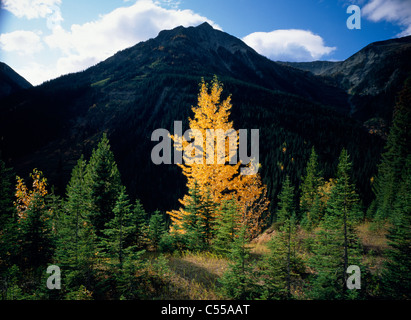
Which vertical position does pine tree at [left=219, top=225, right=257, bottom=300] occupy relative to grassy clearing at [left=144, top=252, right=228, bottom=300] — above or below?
above

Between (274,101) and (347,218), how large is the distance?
162710 mm

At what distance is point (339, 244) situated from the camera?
5.61 m

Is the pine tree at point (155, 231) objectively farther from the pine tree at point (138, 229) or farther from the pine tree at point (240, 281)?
the pine tree at point (240, 281)

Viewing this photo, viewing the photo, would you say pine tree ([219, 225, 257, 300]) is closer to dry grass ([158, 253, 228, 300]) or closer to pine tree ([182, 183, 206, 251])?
dry grass ([158, 253, 228, 300])

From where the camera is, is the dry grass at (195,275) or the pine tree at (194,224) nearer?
the dry grass at (195,275)

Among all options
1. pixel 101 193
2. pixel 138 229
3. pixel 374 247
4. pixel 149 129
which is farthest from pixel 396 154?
pixel 149 129

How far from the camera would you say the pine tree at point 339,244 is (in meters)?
5.38

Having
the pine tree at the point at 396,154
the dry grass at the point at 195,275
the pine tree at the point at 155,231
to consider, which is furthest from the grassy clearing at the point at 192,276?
the pine tree at the point at 396,154

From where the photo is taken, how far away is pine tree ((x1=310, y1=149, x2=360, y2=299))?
5383 mm

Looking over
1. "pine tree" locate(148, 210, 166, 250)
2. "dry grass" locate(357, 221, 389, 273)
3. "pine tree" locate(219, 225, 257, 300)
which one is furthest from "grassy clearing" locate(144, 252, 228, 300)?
"dry grass" locate(357, 221, 389, 273)

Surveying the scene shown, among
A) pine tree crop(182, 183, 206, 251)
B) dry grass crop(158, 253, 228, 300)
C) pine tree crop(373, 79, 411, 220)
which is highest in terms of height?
pine tree crop(373, 79, 411, 220)

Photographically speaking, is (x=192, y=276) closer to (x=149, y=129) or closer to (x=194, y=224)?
(x=194, y=224)

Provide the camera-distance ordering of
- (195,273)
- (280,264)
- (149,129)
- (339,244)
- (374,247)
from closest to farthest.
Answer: (280,264) → (339,244) → (195,273) → (374,247) → (149,129)
